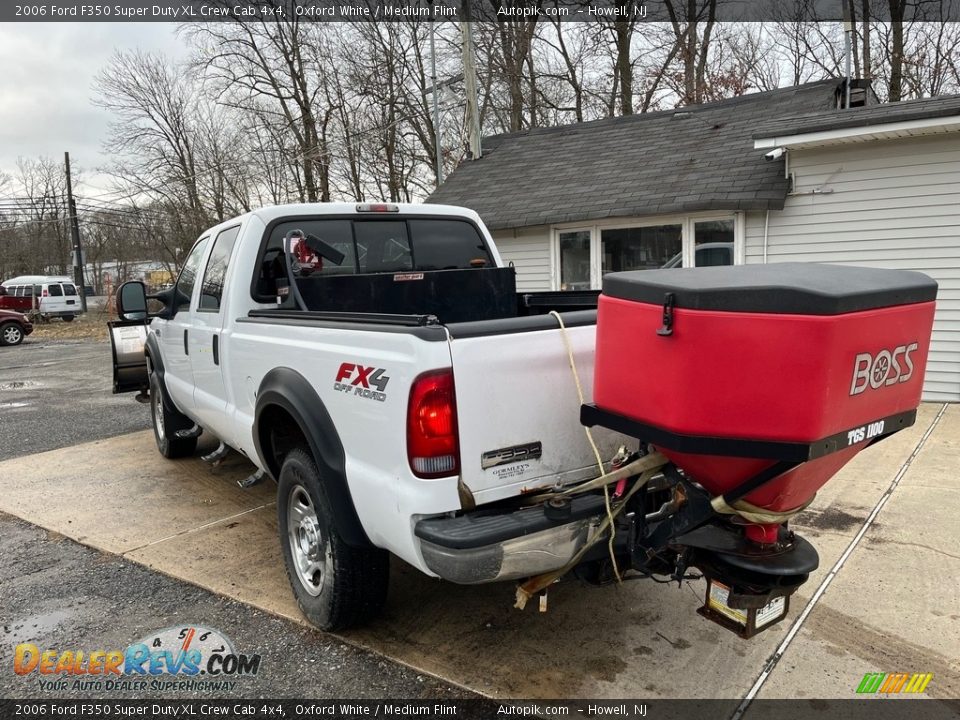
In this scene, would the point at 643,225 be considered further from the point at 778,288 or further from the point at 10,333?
the point at 10,333

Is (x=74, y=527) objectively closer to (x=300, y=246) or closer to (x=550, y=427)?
(x=300, y=246)

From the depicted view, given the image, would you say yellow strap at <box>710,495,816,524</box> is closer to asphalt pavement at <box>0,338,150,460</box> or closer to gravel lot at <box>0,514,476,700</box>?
gravel lot at <box>0,514,476,700</box>

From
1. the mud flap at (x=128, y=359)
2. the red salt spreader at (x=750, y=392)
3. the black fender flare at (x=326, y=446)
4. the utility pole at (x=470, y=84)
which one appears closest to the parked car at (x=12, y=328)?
the utility pole at (x=470, y=84)

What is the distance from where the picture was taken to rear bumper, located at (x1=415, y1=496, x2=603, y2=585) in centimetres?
225

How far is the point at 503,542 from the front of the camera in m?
2.27

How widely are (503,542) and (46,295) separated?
31120 millimetres

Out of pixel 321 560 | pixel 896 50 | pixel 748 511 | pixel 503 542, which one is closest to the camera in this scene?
pixel 748 511

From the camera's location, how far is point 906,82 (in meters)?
20.3

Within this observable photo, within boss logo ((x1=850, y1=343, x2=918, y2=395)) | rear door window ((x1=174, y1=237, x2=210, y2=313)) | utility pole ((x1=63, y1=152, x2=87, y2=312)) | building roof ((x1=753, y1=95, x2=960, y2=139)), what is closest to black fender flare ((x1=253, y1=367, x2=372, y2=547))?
boss logo ((x1=850, y1=343, x2=918, y2=395))

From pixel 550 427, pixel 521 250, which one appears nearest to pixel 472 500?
pixel 550 427

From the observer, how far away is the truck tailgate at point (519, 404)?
2.33 meters

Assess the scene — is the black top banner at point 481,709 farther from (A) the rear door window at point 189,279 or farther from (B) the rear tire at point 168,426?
(B) the rear tire at point 168,426

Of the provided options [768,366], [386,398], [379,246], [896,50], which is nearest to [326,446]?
[386,398]

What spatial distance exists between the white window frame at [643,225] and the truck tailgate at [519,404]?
6060mm
